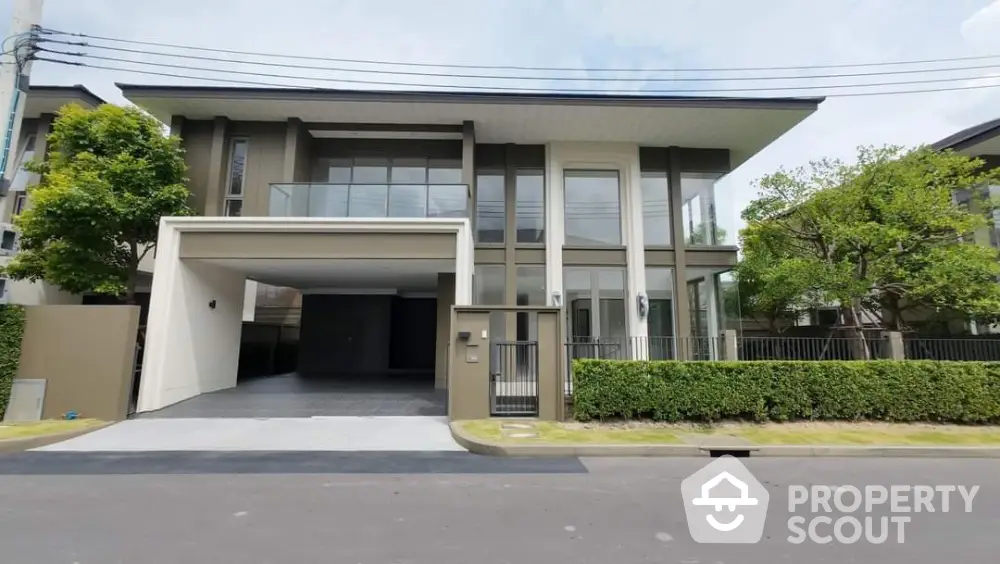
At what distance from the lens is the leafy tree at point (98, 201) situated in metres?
9.43

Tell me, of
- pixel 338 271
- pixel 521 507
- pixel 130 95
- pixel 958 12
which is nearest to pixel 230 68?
pixel 130 95

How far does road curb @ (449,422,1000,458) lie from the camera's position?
252 inches

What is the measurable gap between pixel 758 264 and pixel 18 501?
46.4ft


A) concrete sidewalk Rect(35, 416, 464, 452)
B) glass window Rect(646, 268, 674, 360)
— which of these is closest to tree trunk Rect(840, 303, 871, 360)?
glass window Rect(646, 268, 674, 360)

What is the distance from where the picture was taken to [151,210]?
10055mm

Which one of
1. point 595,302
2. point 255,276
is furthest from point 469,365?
point 255,276

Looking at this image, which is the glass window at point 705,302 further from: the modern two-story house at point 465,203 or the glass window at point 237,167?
the glass window at point 237,167

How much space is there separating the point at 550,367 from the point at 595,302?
4.62 metres

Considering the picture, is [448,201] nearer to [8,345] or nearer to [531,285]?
[531,285]

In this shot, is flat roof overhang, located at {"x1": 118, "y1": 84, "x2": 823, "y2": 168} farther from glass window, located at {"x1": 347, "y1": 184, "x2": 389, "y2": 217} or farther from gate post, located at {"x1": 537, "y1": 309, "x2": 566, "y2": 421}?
gate post, located at {"x1": 537, "y1": 309, "x2": 566, "y2": 421}

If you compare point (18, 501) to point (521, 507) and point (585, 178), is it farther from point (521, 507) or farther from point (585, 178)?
point (585, 178)

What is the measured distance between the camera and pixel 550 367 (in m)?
8.48

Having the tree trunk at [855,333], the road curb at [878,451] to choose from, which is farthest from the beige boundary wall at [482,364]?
the tree trunk at [855,333]

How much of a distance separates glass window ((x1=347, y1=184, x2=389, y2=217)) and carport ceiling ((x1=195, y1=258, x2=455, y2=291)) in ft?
3.52
